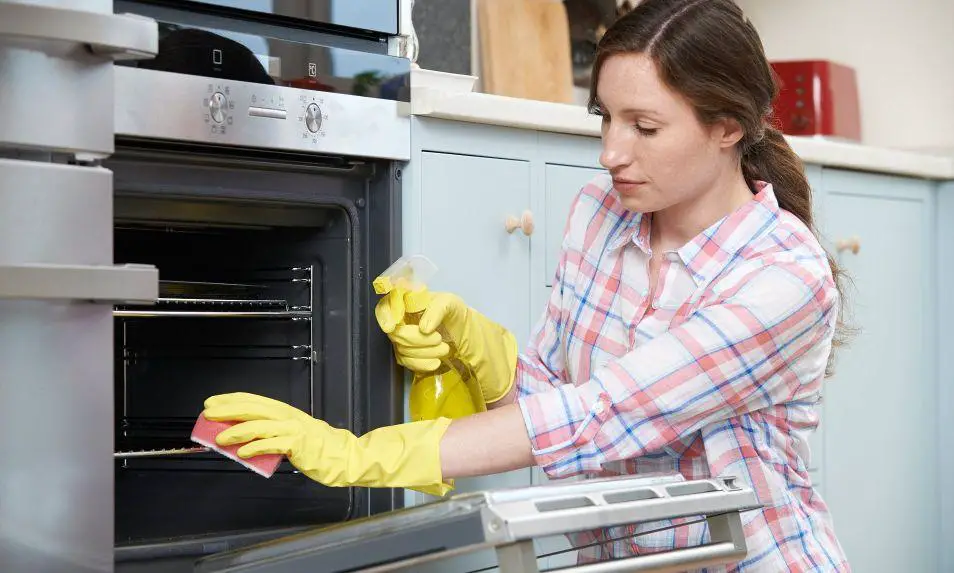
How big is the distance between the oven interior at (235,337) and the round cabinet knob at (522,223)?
0.27m

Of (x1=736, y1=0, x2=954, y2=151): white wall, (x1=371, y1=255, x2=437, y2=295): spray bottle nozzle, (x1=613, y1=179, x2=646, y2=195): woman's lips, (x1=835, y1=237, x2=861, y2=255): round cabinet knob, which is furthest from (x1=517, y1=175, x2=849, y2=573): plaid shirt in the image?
(x1=736, y1=0, x2=954, y2=151): white wall

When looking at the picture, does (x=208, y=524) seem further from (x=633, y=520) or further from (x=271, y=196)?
(x=633, y=520)

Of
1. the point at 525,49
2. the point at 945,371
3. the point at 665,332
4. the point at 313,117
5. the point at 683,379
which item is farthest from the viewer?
the point at 945,371

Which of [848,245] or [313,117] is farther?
[848,245]

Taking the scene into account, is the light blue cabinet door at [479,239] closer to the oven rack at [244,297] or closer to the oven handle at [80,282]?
the oven rack at [244,297]

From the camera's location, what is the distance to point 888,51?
3287 mm

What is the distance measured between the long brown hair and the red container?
1579 mm

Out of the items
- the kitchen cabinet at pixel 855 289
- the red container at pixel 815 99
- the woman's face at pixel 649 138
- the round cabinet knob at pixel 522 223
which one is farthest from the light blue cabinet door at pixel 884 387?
the woman's face at pixel 649 138

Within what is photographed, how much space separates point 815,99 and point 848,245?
1.96ft

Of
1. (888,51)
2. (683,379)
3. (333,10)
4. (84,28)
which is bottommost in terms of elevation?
(683,379)

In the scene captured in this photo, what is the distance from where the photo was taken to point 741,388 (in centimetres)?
143

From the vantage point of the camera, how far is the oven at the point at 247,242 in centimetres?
147

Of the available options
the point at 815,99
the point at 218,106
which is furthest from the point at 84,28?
the point at 815,99

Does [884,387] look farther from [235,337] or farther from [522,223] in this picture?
[235,337]
